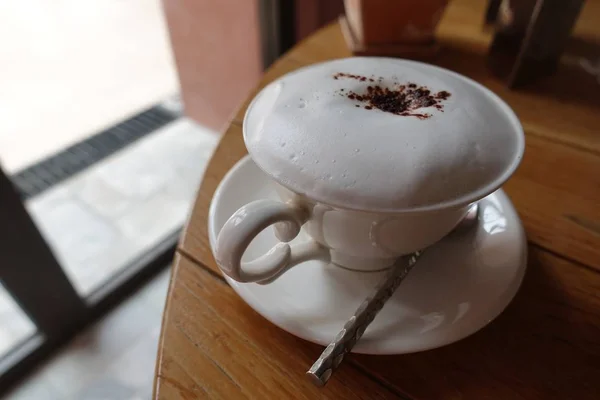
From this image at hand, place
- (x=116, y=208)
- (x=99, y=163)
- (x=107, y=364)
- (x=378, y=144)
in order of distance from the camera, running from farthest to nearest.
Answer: (x=99, y=163)
(x=116, y=208)
(x=107, y=364)
(x=378, y=144)

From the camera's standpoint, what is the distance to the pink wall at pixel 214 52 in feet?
3.43

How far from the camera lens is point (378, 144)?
0.83ft

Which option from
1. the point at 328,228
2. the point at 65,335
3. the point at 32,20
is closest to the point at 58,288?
the point at 65,335

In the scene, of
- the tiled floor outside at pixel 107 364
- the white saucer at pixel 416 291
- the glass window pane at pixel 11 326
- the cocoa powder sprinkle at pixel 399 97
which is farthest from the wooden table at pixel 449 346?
the glass window pane at pixel 11 326

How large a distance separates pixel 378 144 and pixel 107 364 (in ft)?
2.66

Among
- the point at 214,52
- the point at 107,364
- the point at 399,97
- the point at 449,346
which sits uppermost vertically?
the point at 399,97

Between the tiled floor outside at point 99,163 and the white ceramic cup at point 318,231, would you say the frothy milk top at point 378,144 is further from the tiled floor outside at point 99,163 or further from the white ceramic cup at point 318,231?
the tiled floor outside at point 99,163

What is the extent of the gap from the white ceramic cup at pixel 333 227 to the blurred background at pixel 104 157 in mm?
529

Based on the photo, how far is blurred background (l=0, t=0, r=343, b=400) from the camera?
813 millimetres

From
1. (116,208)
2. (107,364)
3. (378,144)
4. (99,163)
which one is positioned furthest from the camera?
(99,163)

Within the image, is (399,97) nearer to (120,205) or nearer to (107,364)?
(107,364)

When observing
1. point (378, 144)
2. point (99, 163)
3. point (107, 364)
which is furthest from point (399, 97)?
point (99, 163)

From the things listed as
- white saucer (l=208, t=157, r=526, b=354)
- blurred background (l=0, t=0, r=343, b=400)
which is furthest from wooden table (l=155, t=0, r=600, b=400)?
blurred background (l=0, t=0, r=343, b=400)

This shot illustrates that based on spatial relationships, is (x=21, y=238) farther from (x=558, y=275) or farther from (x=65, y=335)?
(x=558, y=275)
